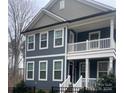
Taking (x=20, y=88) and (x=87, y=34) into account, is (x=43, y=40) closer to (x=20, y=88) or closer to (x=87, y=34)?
(x=87, y=34)

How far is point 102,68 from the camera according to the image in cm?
225

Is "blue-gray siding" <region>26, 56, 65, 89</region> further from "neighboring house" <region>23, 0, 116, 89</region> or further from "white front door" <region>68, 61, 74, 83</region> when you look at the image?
"white front door" <region>68, 61, 74, 83</region>

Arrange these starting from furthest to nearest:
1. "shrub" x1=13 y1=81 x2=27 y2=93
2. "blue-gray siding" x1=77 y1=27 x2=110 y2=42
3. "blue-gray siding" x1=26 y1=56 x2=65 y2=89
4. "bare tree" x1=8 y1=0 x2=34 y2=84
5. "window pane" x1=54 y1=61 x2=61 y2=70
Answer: "window pane" x1=54 y1=61 x2=61 y2=70
"blue-gray siding" x1=26 y1=56 x2=65 y2=89
"blue-gray siding" x1=77 y1=27 x2=110 y2=42
"shrub" x1=13 y1=81 x2=27 y2=93
"bare tree" x1=8 y1=0 x2=34 y2=84

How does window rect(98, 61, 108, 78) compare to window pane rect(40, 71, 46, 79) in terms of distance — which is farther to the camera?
window pane rect(40, 71, 46, 79)

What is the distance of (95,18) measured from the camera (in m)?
2.38

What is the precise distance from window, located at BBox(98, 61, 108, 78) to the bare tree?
0.79m

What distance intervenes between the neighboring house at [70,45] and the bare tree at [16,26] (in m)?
0.09

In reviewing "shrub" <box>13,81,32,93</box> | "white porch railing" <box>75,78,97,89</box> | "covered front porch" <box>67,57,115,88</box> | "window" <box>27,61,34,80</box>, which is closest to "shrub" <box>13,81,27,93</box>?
"shrub" <box>13,81,32,93</box>

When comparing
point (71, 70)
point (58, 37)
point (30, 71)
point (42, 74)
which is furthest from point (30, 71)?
point (58, 37)

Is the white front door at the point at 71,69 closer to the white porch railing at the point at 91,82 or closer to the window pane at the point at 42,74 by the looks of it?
the white porch railing at the point at 91,82

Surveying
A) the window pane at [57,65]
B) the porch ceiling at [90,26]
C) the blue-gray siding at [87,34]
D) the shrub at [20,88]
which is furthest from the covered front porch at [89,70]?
the shrub at [20,88]

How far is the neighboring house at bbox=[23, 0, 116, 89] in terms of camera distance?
2283 mm

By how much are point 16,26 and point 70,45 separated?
69 cm

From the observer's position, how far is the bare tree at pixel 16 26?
2027 mm
